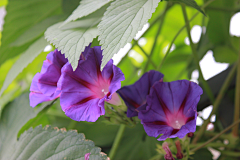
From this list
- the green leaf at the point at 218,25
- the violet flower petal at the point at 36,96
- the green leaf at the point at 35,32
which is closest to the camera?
the violet flower petal at the point at 36,96

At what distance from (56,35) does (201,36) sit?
0.47 meters

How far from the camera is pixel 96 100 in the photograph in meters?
0.30

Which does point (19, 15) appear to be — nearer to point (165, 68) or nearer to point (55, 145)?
point (55, 145)

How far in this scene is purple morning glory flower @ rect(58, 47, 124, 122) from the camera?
0.91ft

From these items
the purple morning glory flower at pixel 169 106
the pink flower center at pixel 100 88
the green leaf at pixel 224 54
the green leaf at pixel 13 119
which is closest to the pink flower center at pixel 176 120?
the purple morning glory flower at pixel 169 106

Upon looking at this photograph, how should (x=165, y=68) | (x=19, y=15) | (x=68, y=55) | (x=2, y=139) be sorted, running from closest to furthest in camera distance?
(x=68, y=55) < (x=2, y=139) < (x=19, y=15) < (x=165, y=68)

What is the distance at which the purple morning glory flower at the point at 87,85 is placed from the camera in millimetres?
278

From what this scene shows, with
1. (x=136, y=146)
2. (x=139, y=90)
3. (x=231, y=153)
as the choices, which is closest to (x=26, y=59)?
(x=139, y=90)

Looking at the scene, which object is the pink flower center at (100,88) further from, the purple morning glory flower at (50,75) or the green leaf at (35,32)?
the green leaf at (35,32)

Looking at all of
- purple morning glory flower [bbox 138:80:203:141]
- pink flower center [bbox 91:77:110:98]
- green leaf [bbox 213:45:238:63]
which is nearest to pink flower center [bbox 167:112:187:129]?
purple morning glory flower [bbox 138:80:203:141]

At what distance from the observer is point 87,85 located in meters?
0.32

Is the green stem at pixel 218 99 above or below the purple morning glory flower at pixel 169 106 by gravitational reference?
below

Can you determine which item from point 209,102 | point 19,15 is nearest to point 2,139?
point 19,15

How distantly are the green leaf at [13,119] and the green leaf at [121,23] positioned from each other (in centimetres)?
21
